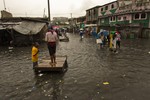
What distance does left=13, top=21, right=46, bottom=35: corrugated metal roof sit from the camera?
19362 mm

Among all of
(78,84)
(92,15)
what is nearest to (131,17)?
(92,15)

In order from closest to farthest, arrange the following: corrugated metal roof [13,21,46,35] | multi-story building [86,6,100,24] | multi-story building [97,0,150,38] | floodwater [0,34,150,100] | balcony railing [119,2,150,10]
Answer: floodwater [0,34,150,100], corrugated metal roof [13,21,46,35], balcony railing [119,2,150,10], multi-story building [97,0,150,38], multi-story building [86,6,100,24]

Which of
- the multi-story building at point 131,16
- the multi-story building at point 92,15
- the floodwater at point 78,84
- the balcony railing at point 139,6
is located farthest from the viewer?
the multi-story building at point 92,15

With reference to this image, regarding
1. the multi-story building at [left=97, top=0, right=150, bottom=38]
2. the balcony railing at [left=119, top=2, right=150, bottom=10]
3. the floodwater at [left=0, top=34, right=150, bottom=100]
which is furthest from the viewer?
the multi-story building at [left=97, top=0, right=150, bottom=38]

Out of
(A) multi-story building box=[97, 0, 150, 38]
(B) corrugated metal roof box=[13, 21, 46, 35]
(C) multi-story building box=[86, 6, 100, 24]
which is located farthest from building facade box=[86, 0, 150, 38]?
(B) corrugated metal roof box=[13, 21, 46, 35]

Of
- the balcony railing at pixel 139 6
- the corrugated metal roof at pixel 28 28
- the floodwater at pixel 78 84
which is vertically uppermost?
the balcony railing at pixel 139 6

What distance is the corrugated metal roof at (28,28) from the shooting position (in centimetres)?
1936

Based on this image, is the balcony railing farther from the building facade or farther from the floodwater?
the floodwater

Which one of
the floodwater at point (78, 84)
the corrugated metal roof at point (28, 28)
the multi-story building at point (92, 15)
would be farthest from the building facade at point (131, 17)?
the floodwater at point (78, 84)

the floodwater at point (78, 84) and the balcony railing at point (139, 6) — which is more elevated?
the balcony railing at point (139, 6)

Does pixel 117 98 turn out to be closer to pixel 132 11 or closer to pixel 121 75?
pixel 121 75

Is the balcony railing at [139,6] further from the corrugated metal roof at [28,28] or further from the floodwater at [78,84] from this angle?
the floodwater at [78,84]

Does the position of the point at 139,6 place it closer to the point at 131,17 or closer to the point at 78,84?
the point at 131,17

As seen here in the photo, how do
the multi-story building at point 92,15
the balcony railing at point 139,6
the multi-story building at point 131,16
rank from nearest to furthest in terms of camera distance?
the balcony railing at point 139,6, the multi-story building at point 131,16, the multi-story building at point 92,15
